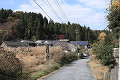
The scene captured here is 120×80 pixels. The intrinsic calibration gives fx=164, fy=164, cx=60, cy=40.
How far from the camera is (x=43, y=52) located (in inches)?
1074

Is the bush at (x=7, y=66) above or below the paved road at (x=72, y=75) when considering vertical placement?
above

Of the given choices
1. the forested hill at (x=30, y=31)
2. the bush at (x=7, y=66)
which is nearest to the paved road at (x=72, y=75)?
the bush at (x=7, y=66)

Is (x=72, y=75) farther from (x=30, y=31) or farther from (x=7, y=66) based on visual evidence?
(x=30, y=31)

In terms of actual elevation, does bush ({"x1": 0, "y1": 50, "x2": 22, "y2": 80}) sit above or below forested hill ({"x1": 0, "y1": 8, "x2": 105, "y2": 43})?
below

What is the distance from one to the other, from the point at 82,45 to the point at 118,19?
253 feet

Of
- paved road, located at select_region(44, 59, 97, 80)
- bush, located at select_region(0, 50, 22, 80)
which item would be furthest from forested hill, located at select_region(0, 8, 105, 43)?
bush, located at select_region(0, 50, 22, 80)

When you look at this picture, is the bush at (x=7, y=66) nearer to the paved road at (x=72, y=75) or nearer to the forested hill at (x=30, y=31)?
the paved road at (x=72, y=75)

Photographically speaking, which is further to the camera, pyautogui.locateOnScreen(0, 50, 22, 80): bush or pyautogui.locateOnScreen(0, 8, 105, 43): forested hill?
pyautogui.locateOnScreen(0, 8, 105, 43): forested hill

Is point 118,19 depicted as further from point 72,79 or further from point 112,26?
point 72,79

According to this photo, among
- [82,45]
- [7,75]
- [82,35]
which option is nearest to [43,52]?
[7,75]

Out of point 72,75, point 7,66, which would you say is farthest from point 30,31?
point 7,66

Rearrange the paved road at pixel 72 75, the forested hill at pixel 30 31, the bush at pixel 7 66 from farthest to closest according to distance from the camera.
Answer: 1. the forested hill at pixel 30 31
2. the paved road at pixel 72 75
3. the bush at pixel 7 66

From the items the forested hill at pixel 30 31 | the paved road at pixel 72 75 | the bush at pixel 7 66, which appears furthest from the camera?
the forested hill at pixel 30 31

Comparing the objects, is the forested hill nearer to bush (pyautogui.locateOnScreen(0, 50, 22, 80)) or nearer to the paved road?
the paved road
